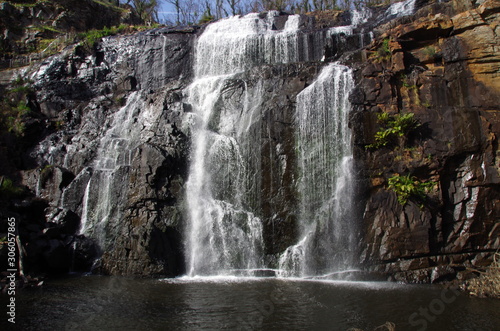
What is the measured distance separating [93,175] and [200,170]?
5.18 m

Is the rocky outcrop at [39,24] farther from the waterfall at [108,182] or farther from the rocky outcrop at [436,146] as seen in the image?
the rocky outcrop at [436,146]

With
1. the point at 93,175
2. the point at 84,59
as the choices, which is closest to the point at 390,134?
the point at 93,175

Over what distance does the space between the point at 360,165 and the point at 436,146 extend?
2.83 m

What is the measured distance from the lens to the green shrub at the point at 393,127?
14374 mm

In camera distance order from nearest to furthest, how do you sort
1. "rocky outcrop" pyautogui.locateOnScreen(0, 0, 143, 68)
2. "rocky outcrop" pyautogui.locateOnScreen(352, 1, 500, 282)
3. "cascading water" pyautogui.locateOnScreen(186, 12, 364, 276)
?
"rocky outcrop" pyautogui.locateOnScreen(352, 1, 500, 282) < "cascading water" pyautogui.locateOnScreen(186, 12, 364, 276) < "rocky outcrop" pyautogui.locateOnScreen(0, 0, 143, 68)

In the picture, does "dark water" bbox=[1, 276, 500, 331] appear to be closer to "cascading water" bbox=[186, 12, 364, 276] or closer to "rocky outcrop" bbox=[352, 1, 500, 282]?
"rocky outcrop" bbox=[352, 1, 500, 282]

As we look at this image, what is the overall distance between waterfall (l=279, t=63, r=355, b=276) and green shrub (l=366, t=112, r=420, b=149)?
1.18 meters

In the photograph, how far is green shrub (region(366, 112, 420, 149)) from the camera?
14.4m

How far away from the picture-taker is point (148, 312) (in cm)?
941

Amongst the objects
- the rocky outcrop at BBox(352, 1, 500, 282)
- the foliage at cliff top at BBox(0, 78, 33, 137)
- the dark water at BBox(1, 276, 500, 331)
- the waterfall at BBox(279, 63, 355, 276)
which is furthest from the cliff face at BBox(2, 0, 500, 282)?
the foliage at cliff top at BBox(0, 78, 33, 137)

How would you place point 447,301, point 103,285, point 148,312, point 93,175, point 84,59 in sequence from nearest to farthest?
point 148,312 → point 447,301 → point 103,285 → point 93,175 → point 84,59

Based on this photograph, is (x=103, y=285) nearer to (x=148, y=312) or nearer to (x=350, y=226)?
(x=148, y=312)

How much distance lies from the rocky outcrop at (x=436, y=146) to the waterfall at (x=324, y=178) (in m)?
0.65

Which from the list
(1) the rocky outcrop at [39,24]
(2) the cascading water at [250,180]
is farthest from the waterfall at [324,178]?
(1) the rocky outcrop at [39,24]
